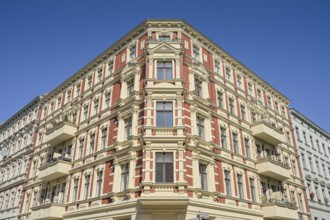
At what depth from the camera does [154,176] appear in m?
17.1

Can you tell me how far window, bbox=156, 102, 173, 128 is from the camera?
61.9 feet

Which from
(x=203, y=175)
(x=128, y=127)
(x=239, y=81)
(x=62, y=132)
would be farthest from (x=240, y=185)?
(x=62, y=132)

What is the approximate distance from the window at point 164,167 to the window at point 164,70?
18.6ft

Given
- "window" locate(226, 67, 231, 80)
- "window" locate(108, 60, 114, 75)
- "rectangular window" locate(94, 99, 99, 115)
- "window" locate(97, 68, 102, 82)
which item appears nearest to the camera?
"rectangular window" locate(94, 99, 99, 115)

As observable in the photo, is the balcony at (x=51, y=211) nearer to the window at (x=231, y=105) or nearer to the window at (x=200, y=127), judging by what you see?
the window at (x=200, y=127)

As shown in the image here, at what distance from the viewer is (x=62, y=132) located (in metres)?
25.4

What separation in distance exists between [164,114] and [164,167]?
12.0 feet

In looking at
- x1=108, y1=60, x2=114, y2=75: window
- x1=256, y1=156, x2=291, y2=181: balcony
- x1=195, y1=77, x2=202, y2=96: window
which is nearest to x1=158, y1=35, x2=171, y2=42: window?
x1=195, y1=77, x2=202, y2=96: window

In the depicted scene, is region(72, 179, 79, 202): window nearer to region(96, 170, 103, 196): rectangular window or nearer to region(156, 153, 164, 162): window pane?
region(96, 170, 103, 196): rectangular window

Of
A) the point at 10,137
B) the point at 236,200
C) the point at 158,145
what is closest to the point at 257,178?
the point at 236,200

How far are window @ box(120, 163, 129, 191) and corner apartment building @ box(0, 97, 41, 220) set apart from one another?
16476 millimetres

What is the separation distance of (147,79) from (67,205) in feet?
38.1

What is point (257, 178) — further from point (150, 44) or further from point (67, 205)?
point (67, 205)

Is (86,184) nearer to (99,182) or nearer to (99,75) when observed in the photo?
(99,182)
